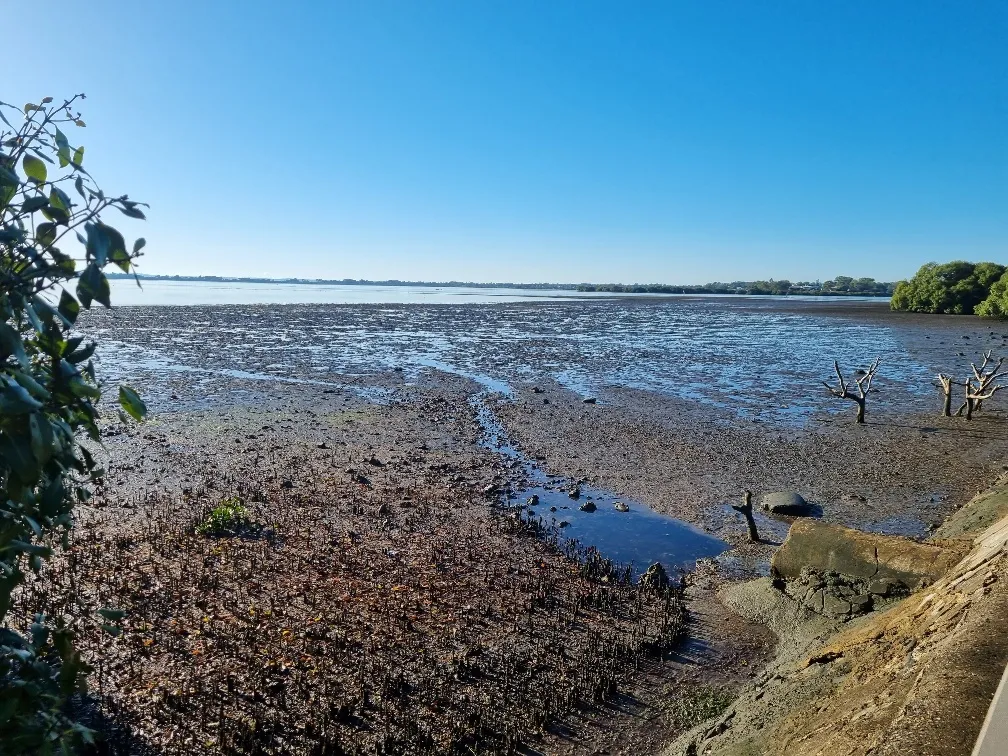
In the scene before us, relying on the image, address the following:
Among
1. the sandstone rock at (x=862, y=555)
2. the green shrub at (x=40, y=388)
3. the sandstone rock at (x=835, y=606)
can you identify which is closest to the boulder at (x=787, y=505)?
the sandstone rock at (x=862, y=555)

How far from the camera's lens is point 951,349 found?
40625 mm

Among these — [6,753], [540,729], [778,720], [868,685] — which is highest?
[6,753]

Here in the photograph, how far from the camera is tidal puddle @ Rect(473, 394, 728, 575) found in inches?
432

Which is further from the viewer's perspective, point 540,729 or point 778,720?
point 540,729

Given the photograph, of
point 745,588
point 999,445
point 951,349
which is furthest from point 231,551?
point 951,349

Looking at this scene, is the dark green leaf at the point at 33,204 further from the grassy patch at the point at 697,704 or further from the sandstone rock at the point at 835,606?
the sandstone rock at the point at 835,606

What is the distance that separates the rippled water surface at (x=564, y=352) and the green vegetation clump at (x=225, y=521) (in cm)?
1663

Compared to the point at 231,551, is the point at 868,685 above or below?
above

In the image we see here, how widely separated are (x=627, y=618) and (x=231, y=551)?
6.07 metres

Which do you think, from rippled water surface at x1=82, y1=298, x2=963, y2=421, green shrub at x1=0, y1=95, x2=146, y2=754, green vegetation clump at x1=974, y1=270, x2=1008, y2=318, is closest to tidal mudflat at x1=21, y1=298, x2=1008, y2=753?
rippled water surface at x1=82, y1=298, x2=963, y2=421

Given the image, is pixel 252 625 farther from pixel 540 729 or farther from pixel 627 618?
pixel 627 618

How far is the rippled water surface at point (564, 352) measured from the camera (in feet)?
90.6

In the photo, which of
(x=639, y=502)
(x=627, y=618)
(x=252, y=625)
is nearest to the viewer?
(x=252, y=625)

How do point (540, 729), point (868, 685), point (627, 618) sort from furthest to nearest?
point (627, 618)
point (540, 729)
point (868, 685)
